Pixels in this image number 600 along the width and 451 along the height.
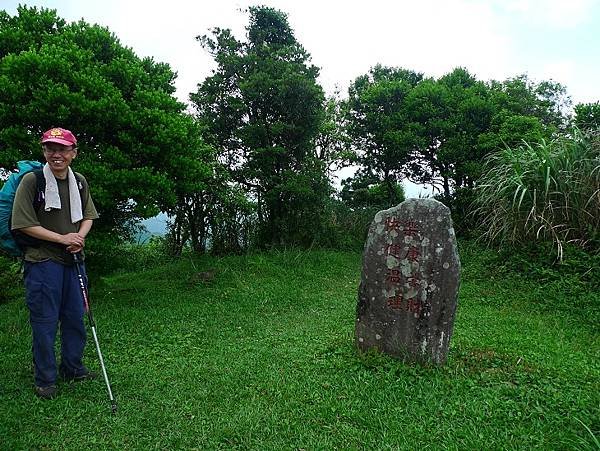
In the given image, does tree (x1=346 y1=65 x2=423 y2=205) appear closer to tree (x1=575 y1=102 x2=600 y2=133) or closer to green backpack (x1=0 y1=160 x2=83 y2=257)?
tree (x1=575 y1=102 x2=600 y2=133)

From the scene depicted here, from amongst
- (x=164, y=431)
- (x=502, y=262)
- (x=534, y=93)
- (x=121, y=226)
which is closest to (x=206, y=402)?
(x=164, y=431)

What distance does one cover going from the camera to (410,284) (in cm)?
405

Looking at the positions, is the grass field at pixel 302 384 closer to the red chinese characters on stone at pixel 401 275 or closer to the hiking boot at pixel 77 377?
the hiking boot at pixel 77 377

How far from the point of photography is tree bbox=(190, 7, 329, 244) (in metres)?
9.50

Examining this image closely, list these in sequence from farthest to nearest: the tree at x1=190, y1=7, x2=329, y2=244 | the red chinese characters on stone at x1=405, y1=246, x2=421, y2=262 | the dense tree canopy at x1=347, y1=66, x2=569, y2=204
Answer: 1. the dense tree canopy at x1=347, y1=66, x2=569, y2=204
2. the tree at x1=190, y1=7, x2=329, y2=244
3. the red chinese characters on stone at x1=405, y1=246, x2=421, y2=262

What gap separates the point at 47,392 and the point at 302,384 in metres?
1.94

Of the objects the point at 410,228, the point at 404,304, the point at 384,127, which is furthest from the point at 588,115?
the point at 404,304

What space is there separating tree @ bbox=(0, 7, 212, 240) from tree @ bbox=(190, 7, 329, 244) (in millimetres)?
3229

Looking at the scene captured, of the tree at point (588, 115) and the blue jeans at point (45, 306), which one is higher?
the tree at point (588, 115)

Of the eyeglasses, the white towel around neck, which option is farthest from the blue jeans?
the eyeglasses

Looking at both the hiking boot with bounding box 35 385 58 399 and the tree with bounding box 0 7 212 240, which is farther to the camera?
the tree with bounding box 0 7 212 240

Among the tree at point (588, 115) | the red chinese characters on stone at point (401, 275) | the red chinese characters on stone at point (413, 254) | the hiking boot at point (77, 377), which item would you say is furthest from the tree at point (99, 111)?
the tree at point (588, 115)

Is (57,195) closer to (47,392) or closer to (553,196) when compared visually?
(47,392)

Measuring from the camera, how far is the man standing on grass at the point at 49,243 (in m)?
3.40
